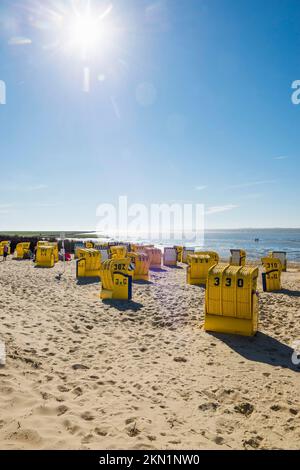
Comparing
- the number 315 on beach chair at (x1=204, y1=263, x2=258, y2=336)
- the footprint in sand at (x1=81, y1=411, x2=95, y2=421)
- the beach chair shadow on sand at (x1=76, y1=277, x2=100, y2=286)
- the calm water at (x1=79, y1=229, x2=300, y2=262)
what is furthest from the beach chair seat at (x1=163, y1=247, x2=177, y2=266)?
the footprint in sand at (x1=81, y1=411, x2=95, y2=421)

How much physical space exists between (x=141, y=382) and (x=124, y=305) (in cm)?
511

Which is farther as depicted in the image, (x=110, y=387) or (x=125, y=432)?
(x=110, y=387)

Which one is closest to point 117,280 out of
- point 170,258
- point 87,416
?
point 87,416

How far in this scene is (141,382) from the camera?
4.66 metres

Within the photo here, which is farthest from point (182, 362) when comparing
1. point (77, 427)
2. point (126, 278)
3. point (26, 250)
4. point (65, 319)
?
point (26, 250)

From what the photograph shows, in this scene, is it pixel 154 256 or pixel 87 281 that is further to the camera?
pixel 154 256

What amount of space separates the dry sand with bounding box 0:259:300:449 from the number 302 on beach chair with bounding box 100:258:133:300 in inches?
64.6

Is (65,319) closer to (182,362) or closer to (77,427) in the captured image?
(182,362)

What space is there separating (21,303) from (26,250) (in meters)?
19.5

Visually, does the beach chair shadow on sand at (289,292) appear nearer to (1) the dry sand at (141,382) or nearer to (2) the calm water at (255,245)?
(1) the dry sand at (141,382)

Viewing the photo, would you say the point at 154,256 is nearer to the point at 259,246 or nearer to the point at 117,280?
the point at 117,280

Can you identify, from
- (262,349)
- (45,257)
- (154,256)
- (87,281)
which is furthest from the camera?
(154,256)

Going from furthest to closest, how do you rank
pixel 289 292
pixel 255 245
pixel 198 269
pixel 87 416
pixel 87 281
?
pixel 255 245 → pixel 87 281 → pixel 198 269 → pixel 289 292 → pixel 87 416
